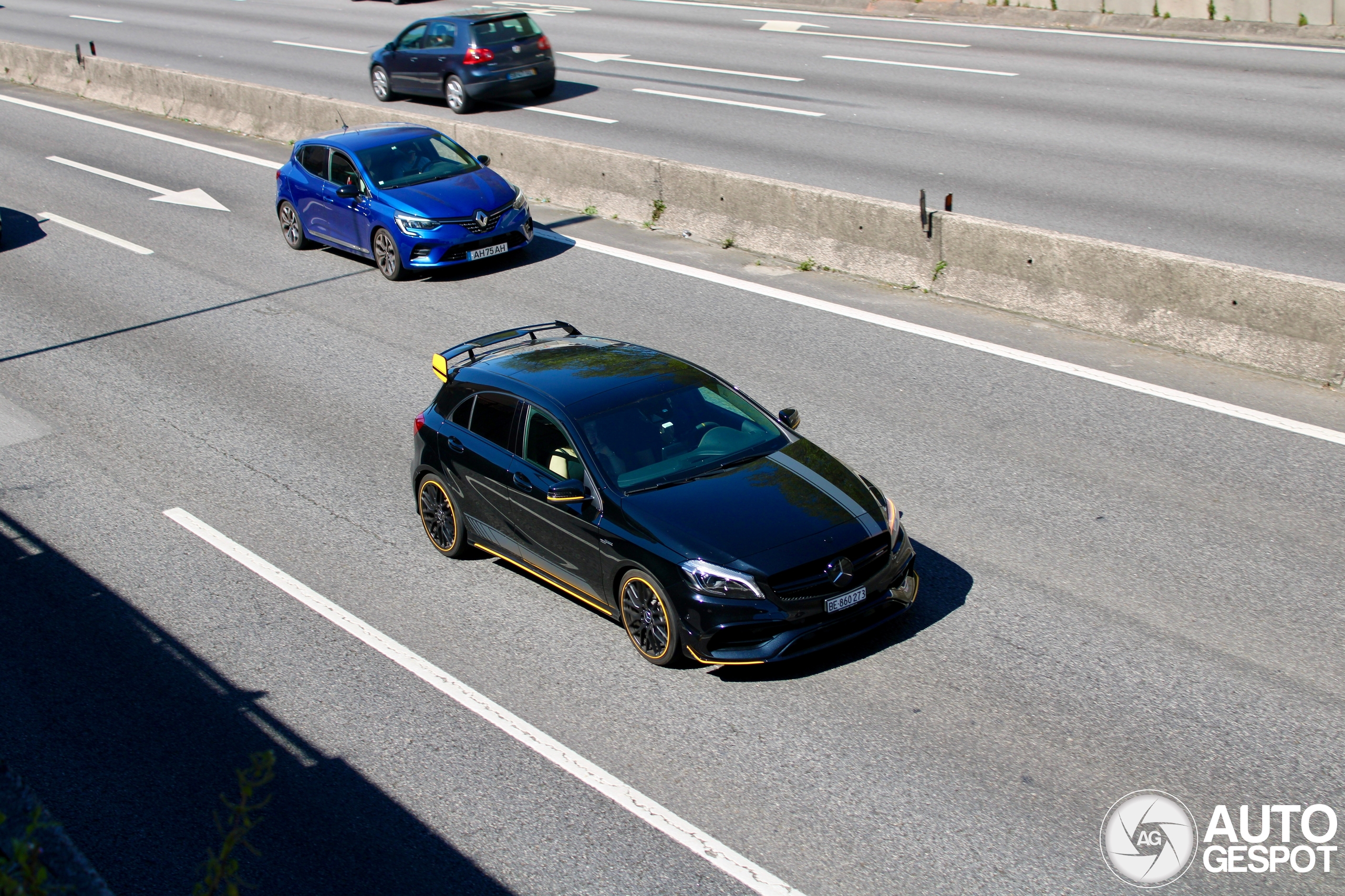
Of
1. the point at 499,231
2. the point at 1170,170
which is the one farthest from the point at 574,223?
the point at 1170,170

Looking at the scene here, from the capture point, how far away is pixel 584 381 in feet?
26.4

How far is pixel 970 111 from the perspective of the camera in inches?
800

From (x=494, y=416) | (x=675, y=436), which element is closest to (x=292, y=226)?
(x=494, y=416)

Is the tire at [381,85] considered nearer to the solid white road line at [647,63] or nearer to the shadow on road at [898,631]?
the solid white road line at [647,63]

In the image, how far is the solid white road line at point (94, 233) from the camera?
56.1 feet

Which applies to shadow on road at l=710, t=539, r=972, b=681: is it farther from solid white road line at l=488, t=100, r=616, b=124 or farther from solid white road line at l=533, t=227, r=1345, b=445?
solid white road line at l=488, t=100, r=616, b=124

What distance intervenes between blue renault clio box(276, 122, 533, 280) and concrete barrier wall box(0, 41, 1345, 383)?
1822 mm

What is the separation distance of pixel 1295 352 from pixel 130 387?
10.9 metres

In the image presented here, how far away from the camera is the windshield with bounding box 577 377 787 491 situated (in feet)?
24.4

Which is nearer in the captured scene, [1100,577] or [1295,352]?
[1100,577]

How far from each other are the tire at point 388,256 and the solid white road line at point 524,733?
6.66m

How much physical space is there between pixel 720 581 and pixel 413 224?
32.1 ft

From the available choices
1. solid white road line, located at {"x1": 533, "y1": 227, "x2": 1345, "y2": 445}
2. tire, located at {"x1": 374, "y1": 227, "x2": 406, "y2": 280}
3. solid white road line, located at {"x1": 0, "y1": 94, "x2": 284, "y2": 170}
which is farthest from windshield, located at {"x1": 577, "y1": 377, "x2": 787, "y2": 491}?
solid white road line, located at {"x1": 0, "y1": 94, "x2": 284, "y2": 170}

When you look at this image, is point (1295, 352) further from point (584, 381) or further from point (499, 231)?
point (499, 231)
